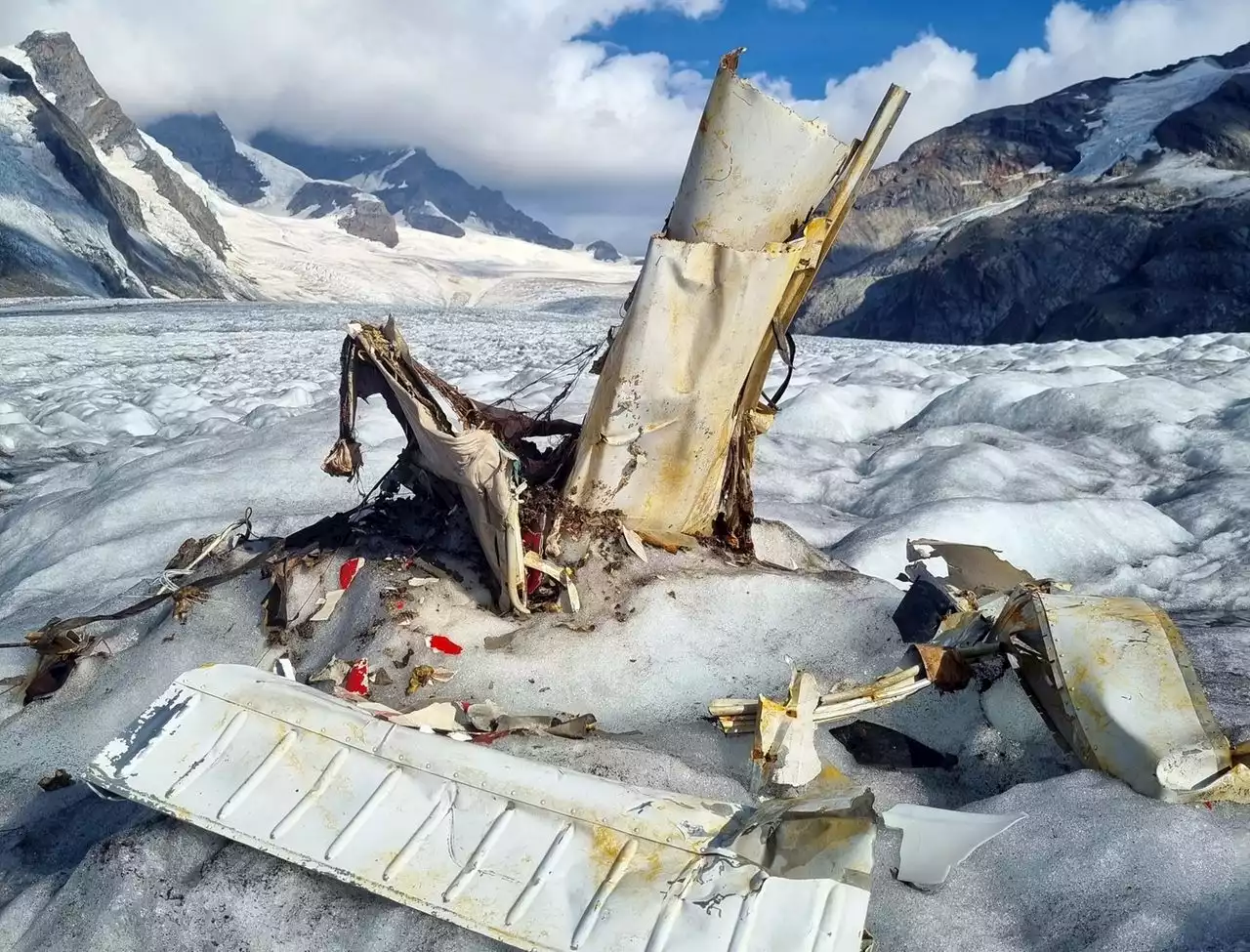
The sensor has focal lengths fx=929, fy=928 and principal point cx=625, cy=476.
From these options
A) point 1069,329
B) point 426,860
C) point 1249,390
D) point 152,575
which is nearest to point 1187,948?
point 426,860

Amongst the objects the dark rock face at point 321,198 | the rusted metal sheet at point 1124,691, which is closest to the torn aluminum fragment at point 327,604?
the rusted metal sheet at point 1124,691

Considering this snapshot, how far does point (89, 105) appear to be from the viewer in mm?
71562

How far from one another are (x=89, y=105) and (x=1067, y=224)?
7062 cm

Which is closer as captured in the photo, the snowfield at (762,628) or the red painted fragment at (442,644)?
the snowfield at (762,628)

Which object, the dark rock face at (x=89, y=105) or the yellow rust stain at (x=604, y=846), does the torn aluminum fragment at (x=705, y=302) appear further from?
the dark rock face at (x=89, y=105)

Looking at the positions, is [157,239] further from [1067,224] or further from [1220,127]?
[1220,127]

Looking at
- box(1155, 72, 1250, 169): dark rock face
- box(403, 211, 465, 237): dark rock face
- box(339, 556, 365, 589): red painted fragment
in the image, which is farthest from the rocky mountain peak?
box(339, 556, 365, 589): red painted fragment

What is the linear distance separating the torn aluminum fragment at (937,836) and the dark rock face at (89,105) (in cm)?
6898

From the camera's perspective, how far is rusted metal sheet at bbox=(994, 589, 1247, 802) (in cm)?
180

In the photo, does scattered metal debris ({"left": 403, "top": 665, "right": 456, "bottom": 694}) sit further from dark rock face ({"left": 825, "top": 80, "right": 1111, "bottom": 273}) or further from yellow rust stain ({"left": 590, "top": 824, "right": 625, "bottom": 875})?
dark rock face ({"left": 825, "top": 80, "right": 1111, "bottom": 273})

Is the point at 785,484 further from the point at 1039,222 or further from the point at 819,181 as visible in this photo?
the point at 1039,222

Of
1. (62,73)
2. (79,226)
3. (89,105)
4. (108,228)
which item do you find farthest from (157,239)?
(62,73)

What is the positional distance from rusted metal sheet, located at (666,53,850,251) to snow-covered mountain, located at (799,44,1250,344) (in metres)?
33.5

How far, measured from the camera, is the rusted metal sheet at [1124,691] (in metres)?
1.80
